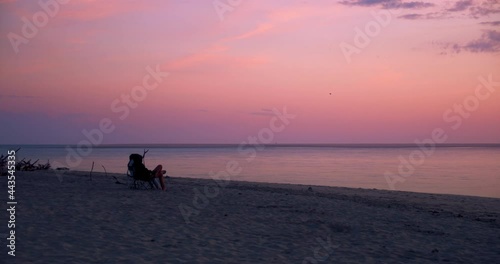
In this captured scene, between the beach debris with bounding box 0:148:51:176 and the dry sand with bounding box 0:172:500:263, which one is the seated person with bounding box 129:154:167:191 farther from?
the beach debris with bounding box 0:148:51:176

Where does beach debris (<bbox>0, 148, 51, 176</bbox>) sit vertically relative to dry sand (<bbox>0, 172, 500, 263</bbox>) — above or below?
above

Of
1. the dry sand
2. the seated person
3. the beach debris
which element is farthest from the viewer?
the beach debris

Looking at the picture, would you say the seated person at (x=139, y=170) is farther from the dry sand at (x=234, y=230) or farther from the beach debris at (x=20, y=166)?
the beach debris at (x=20, y=166)

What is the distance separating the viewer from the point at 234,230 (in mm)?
9891

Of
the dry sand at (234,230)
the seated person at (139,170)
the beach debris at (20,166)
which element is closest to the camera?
the dry sand at (234,230)

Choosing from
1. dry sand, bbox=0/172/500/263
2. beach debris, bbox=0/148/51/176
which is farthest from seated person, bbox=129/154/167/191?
beach debris, bbox=0/148/51/176

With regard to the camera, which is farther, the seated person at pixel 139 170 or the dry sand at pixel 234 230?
the seated person at pixel 139 170

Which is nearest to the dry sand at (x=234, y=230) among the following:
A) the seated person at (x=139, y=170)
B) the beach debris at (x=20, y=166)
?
the seated person at (x=139, y=170)

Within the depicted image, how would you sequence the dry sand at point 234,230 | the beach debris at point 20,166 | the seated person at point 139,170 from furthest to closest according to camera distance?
the beach debris at point 20,166, the seated person at point 139,170, the dry sand at point 234,230

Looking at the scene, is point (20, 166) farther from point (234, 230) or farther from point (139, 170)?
point (234, 230)

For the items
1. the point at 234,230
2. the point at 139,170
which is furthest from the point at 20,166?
the point at 234,230

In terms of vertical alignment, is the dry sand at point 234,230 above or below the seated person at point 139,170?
below

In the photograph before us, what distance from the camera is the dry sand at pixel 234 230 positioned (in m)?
7.66

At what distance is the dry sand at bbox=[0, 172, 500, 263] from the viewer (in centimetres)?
766
